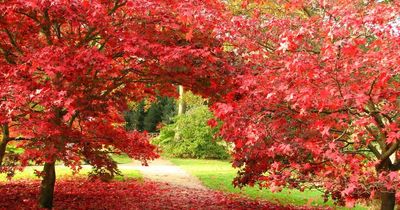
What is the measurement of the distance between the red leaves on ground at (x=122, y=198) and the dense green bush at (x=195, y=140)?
45.5 ft

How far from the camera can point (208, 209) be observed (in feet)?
34.6

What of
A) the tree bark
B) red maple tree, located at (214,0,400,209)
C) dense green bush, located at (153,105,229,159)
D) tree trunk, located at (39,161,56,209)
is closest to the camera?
red maple tree, located at (214,0,400,209)

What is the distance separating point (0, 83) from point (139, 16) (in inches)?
93.3

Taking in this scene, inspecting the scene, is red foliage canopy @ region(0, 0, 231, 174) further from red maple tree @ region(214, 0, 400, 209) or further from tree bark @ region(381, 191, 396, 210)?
tree bark @ region(381, 191, 396, 210)

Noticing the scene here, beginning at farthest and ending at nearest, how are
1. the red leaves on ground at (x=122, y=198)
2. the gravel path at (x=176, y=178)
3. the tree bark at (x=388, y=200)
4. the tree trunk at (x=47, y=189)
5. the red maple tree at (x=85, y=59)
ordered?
1. the gravel path at (x=176, y=178)
2. the red leaves on ground at (x=122, y=198)
3. the tree trunk at (x=47, y=189)
4. the tree bark at (x=388, y=200)
5. the red maple tree at (x=85, y=59)

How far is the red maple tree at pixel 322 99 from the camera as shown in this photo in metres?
5.08

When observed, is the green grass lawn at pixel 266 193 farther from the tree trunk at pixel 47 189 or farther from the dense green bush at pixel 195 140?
the dense green bush at pixel 195 140

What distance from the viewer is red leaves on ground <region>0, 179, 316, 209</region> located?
10320 mm

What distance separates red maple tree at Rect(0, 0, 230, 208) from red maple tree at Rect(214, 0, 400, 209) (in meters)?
0.70

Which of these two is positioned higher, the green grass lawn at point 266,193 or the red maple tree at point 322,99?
the red maple tree at point 322,99

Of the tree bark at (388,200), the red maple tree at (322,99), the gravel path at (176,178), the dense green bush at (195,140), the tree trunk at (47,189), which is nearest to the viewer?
the red maple tree at (322,99)

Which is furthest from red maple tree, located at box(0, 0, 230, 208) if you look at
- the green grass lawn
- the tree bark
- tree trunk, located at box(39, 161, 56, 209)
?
the green grass lawn

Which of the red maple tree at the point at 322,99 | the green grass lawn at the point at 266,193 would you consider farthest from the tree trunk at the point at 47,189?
the green grass lawn at the point at 266,193

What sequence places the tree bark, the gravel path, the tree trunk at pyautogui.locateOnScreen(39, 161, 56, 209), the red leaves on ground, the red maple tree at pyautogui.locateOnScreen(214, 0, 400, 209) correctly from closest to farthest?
the red maple tree at pyautogui.locateOnScreen(214, 0, 400, 209) < the tree bark < the tree trunk at pyautogui.locateOnScreen(39, 161, 56, 209) < the red leaves on ground < the gravel path
